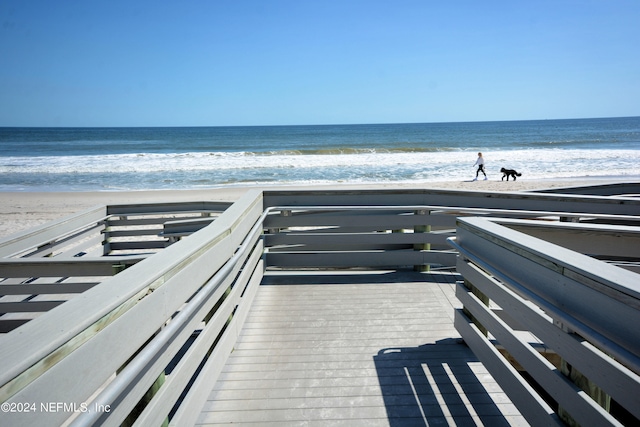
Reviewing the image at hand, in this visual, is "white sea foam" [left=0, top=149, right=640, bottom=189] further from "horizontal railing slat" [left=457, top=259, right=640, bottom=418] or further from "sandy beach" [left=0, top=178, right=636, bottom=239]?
"horizontal railing slat" [left=457, top=259, right=640, bottom=418]

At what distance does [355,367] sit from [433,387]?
546mm

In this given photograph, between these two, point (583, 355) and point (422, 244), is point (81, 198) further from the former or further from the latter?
point (583, 355)

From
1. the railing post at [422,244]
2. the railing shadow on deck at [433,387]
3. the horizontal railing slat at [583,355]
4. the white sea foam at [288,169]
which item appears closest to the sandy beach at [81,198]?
the white sea foam at [288,169]

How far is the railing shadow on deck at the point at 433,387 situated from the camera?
8.29 feet

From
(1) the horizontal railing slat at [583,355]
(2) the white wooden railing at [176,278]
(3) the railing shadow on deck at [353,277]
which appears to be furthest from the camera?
(3) the railing shadow on deck at [353,277]

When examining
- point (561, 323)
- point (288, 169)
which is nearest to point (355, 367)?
point (561, 323)

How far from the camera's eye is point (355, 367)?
3096mm

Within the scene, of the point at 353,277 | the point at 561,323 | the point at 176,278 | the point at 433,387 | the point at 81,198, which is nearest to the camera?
the point at 561,323

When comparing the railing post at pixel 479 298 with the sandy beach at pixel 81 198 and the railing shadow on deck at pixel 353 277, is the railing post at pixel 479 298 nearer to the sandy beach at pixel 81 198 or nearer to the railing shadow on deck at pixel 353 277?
the railing shadow on deck at pixel 353 277

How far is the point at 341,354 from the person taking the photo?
3.29m

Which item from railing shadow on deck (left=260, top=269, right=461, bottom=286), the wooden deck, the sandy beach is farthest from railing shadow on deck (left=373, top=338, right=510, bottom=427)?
the sandy beach

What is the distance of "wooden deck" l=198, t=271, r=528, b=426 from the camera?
8.43 feet

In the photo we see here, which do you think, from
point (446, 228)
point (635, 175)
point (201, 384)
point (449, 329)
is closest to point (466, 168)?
point (635, 175)

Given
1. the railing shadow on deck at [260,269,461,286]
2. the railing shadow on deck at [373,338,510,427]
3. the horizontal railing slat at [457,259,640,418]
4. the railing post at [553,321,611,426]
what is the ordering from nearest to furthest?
1. the horizontal railing slat at [457,259,640,418]
2. the railing post at [553,321,611,426]
3. the railing shadow on deck at [373,338,510,427]
4. the railing shadow on deck at [260,269,461,286]
